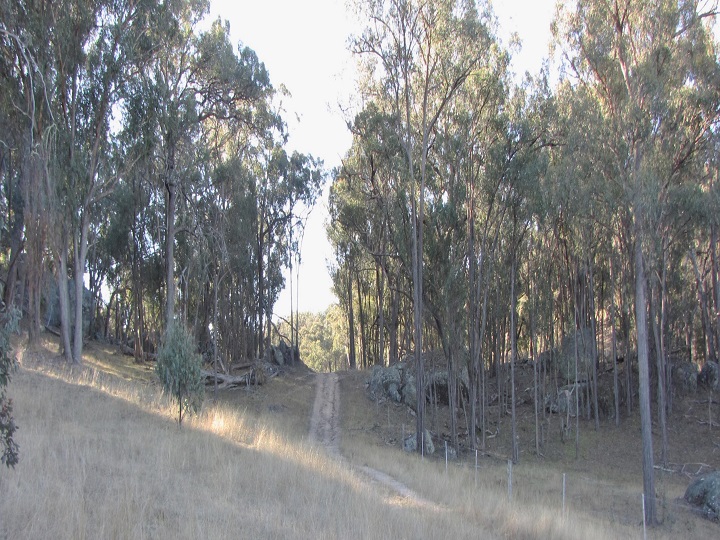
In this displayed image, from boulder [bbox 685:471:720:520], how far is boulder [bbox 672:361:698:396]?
523 inches

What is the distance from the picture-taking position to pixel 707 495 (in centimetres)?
1812

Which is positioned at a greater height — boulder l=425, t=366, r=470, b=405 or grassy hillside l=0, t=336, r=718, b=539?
boulder l=425, t=366, r=470, b=405

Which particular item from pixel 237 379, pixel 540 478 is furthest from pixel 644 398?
pixel 237 379

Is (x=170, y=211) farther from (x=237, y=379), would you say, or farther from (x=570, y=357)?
(x=570, y=357)

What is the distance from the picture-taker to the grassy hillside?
700 cm

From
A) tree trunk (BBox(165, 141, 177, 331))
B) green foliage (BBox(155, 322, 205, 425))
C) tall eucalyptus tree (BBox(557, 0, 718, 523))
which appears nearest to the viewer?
green foliage (BBox(155, 322, 205, 425))

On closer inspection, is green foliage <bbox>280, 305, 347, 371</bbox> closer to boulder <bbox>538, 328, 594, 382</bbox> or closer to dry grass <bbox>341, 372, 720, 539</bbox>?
boulder <bbox>538, 328, 594, 382</bbox>

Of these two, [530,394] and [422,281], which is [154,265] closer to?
[422,281]

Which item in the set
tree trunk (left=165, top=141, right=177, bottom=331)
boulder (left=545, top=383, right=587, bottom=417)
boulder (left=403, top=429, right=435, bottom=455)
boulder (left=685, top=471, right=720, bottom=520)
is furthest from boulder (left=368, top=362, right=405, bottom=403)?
boulder (left=685, top=471, right=720, bottom=520)

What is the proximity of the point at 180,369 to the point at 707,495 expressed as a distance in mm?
16433

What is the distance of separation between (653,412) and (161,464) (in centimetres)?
2765

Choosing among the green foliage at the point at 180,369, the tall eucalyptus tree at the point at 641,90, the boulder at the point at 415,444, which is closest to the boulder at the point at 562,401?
the boulder at the point at 415,444

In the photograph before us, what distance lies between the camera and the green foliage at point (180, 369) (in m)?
15.1

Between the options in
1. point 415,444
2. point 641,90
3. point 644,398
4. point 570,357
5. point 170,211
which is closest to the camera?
point 644,398
